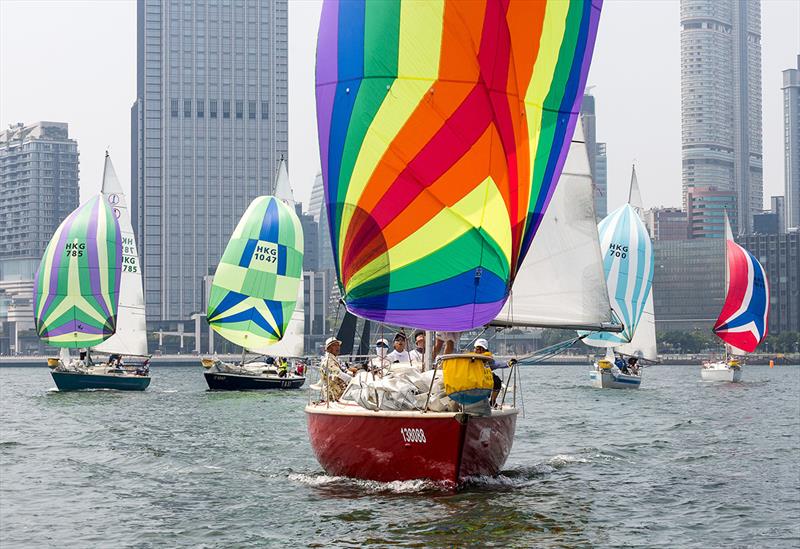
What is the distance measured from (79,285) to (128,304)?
164 inches

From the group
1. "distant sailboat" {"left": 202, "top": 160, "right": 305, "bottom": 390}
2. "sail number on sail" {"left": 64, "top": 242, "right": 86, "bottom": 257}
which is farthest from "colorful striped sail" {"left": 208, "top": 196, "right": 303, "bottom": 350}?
"sail number on sail" {"left": 64, "top": 242, "right": 86, "bottom": 257}

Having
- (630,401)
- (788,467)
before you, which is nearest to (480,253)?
(788,467)

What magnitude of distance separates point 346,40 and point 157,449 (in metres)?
11.3

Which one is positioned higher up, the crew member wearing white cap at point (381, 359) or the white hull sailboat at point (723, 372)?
the crew member wearing white cap at point (381, 359)

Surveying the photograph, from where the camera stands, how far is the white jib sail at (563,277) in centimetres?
2067

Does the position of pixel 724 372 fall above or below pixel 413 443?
below

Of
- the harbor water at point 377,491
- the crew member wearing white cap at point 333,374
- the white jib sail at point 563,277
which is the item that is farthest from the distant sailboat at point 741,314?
the crew member wearing white cap at point 333,374

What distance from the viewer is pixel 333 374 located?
2011cm

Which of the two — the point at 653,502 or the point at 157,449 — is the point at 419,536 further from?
the point at 157,449

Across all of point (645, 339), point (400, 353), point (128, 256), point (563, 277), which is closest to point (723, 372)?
point (645, 339)

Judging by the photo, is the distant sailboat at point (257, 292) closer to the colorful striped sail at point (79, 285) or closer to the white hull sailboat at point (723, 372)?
the colorful striped sail at point (79, 285)

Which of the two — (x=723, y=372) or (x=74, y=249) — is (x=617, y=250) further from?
(x=723, y=372)

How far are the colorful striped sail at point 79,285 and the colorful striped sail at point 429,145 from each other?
109 ft

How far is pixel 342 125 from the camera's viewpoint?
56.7 feet
